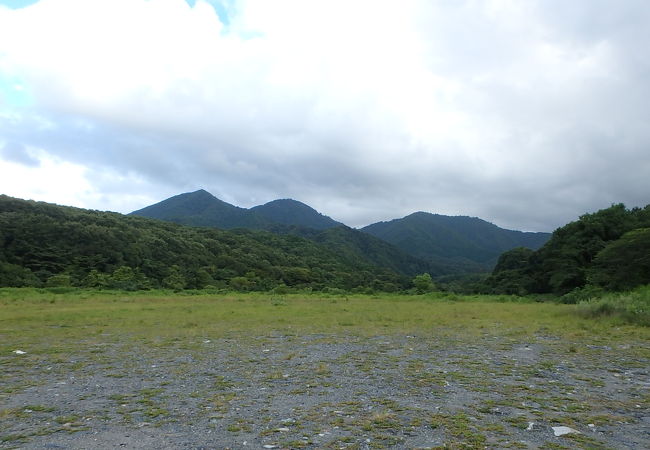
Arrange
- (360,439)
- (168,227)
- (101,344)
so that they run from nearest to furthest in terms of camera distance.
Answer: (360,439) < (101,344) < (168,227)

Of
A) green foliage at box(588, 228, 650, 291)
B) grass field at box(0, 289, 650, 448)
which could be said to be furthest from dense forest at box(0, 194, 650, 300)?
grass field at box(0, 289, 650, 448)

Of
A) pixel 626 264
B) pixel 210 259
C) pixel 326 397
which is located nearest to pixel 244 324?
pixel 326 397

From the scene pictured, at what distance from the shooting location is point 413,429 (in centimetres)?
642

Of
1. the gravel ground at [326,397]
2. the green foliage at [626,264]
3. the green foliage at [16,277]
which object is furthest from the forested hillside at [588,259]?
the green foliage at [16,277]

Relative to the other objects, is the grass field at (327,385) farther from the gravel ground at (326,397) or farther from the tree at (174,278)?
the tree at (174,278)

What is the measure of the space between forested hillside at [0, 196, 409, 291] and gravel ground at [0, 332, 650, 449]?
39.5m

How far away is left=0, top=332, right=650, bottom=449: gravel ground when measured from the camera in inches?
242

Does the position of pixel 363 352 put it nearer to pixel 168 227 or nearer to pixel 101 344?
pixel 101 344

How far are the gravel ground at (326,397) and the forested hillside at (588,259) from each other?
103ft

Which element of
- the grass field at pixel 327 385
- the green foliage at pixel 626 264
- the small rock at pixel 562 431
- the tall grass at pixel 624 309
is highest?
the green foliage at pixel 626 264

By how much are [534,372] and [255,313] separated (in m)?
18.4

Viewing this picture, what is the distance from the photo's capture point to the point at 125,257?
82312mm

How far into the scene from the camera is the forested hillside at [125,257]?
208 ft

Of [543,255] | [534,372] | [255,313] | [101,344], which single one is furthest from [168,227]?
[534,372]
